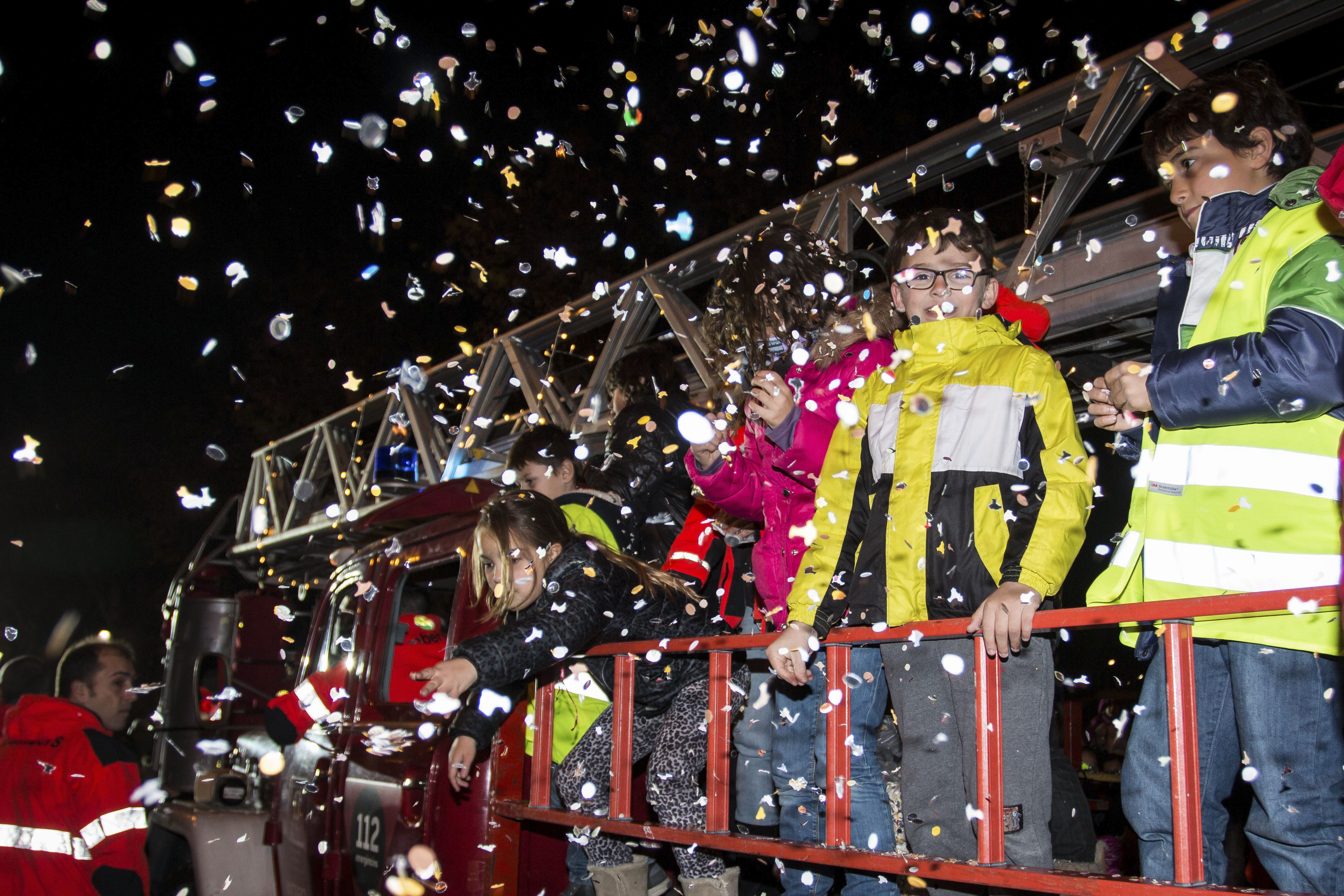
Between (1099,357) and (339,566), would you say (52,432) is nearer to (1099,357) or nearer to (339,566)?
(339,566)

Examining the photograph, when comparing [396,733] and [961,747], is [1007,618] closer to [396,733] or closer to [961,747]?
[961,747]

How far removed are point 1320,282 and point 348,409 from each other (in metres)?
8.77

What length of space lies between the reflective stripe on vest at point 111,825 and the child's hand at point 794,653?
361cm

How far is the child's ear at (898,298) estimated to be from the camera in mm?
2713

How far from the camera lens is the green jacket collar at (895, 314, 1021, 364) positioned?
2.57m

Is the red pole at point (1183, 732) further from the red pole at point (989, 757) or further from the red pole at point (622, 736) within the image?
the red pole at point (622, 736)

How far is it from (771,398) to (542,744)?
4.86ft

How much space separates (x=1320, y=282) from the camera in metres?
1.91

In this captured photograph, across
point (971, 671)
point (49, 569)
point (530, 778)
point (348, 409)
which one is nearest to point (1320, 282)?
point (971, 671)

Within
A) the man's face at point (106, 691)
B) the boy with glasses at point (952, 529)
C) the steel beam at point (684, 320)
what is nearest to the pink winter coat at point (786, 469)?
the boy with glasses at point (952, 529)

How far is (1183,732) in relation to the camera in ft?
6.03

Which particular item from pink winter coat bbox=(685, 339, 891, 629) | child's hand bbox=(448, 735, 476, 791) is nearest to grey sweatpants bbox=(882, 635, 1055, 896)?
pink winter coat bbox=(685, 339, 891, 629)

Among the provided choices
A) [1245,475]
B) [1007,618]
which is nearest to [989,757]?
[1007,618]

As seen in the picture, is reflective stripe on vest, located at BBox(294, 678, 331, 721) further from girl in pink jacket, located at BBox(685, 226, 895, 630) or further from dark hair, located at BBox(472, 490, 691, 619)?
girl in pink jacket, located at BBox(685, 226, 895, 630)
